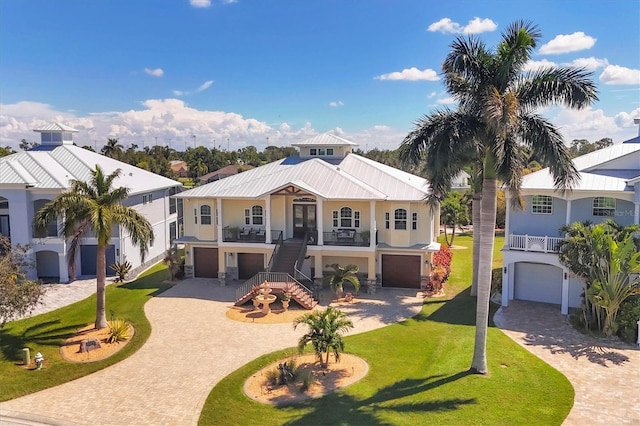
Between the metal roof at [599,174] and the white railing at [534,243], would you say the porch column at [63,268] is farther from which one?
the metal roof at [599,174]

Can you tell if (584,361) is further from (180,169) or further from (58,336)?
(180,169)

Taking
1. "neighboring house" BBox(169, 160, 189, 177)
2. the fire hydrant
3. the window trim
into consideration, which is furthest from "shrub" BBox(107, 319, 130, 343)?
"neighboring house" BBox(169, 160, 189, 177)

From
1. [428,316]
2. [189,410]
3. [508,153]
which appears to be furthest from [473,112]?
[189,410]

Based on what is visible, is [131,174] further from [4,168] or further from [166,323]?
[166,323]

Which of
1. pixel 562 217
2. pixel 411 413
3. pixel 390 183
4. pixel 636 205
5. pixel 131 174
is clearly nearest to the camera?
pixel 411 413

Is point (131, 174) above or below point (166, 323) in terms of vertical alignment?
above

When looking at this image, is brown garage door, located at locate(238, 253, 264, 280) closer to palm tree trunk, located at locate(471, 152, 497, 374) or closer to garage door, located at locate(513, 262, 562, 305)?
garage door, located at locate(513, 262, 562, 305)
